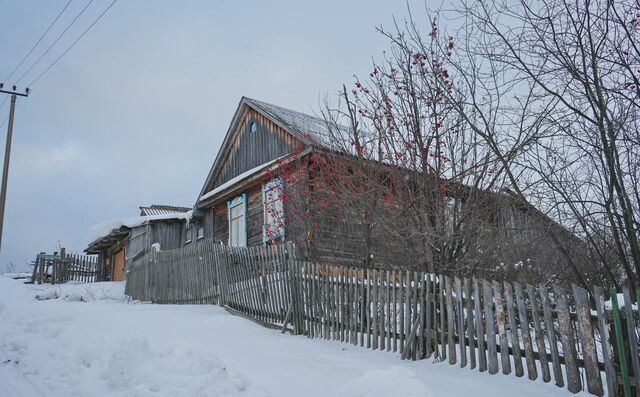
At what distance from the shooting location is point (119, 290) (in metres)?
19.9

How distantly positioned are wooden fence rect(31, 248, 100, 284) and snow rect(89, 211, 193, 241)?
1.42 meters

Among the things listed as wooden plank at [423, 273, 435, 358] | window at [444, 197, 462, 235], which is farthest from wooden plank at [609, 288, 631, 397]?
window at [444, 197, 462, 235]

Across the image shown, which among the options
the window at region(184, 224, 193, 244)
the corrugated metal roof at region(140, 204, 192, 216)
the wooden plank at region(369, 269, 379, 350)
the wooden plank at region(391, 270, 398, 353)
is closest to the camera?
the wooden plank at region(391, 270, 398, 353)

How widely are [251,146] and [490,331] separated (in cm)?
1341

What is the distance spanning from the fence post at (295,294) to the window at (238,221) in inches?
325

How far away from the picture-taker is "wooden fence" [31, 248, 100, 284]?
23.4 meters

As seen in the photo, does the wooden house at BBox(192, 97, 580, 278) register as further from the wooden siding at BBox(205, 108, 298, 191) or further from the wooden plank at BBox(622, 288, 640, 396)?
the wooden plank at BBox(622, 288, 640, 396)

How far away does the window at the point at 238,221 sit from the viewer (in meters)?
16.8

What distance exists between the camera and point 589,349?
4473 millimetres

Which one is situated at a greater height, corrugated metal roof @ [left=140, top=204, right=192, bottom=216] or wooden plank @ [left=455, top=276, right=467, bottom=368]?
corrugated metal roof @ [left=140, top=204, right=192, bottom=216]

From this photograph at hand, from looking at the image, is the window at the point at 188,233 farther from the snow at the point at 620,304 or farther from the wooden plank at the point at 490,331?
the snow at the point at 620,304

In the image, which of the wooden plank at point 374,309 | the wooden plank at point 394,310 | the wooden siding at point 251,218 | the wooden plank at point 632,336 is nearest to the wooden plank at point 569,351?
the wooden plank at point 632,336

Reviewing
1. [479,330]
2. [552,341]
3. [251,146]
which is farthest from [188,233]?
[552,341]

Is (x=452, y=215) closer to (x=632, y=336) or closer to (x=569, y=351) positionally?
(x=569, y=351)
